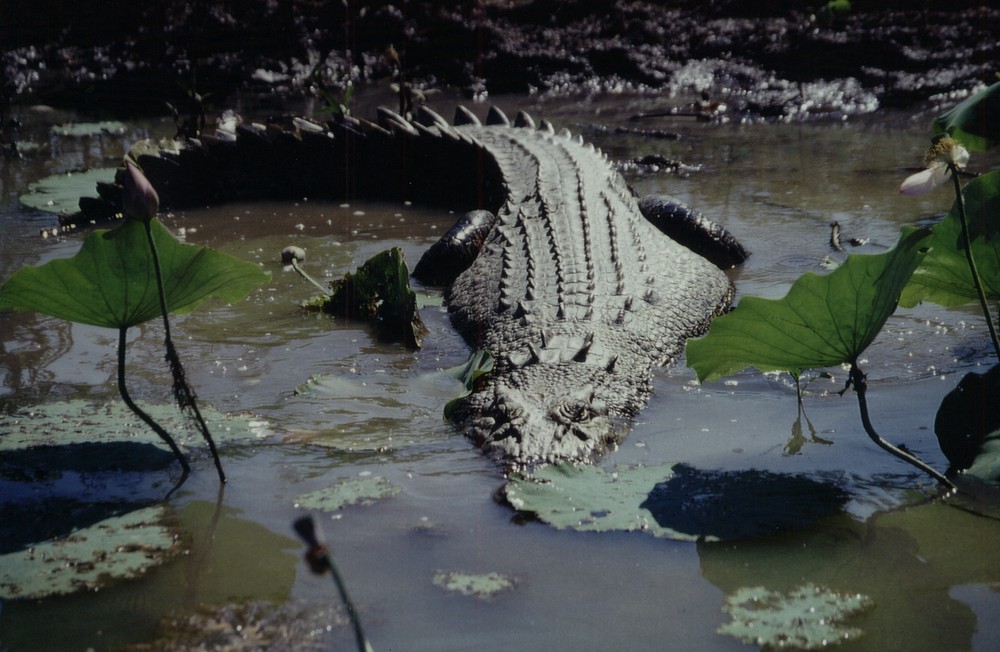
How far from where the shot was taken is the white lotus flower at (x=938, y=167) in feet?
7.32

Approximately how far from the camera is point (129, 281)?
2.38 metres

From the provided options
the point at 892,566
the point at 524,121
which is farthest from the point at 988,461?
the point at 524,121

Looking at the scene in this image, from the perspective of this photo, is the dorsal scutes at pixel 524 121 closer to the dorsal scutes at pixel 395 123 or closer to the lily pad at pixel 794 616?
the dorsal scutes at pixel 395 123

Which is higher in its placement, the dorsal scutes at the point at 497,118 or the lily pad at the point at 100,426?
the dorsal scutes at the point at 497,118

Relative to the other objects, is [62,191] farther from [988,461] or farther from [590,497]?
[988,461]

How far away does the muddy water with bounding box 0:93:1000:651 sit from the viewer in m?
1.95

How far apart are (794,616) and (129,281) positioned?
168 centimetres

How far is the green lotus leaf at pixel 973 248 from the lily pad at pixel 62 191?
4.68 metres

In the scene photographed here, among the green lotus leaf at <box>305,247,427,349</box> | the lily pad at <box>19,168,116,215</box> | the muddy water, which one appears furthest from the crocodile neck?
the lily pad at <box>19,168,116,215</box>

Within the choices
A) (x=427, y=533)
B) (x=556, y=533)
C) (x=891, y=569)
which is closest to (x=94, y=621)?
(x=427, y=533)

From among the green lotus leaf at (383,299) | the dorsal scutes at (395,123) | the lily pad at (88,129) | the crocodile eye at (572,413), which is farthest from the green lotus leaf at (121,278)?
the lily pad at (88,129)

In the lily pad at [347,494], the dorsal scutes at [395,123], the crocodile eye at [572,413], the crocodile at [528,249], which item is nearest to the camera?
the lily pad at [347,494]

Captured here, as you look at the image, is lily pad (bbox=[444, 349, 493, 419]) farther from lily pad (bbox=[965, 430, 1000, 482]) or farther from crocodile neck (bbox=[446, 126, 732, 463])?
lily pad (bbox=[965, 430, 1000, 482])

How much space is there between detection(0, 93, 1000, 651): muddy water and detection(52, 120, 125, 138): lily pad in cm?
359
